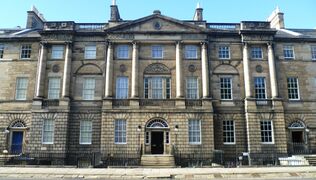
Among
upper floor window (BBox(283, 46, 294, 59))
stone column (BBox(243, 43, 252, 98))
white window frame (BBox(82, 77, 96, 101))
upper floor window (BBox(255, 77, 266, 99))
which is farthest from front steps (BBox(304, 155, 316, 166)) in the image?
white window frame (BBox(82, 77, 96, 101))

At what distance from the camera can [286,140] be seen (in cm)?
2727

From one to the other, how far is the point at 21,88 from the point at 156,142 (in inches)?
558

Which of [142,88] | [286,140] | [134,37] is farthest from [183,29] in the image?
[286,140]

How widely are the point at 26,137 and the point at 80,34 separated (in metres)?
11.1

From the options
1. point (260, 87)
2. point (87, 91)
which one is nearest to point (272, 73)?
point (260, 87)

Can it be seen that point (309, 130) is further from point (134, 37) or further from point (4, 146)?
point (4, 146)

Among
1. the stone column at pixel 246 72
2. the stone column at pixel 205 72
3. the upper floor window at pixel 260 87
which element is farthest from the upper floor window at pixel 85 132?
the upper floor window at pixel 260 87

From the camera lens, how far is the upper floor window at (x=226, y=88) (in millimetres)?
28266

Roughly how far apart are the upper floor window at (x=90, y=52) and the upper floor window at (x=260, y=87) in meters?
16.0

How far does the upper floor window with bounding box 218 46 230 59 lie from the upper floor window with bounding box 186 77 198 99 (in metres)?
3.63

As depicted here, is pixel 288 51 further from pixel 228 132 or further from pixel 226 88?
pixel 228 132

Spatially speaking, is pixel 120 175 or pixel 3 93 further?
pixel 3 93

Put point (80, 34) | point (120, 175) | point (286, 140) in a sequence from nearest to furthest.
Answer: point (120, 175)
point (286, 140)
point (80, 34)

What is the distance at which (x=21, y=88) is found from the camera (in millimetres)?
28672
